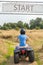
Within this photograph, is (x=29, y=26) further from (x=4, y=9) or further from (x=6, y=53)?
(x=6, y=53)

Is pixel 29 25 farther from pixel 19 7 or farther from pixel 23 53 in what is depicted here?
pixel 23 53

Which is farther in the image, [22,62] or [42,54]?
[42,54]

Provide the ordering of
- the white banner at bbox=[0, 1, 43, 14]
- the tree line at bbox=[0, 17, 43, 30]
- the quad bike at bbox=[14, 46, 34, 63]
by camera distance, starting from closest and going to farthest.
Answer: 1. the quad bike at bbox=[14, 46, 34, 63]
2. the tree line at bbox=[0, 17, 43, 30]
3. the white banner at bbox=[0, 1, 43, 14]

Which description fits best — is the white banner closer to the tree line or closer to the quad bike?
the tree line

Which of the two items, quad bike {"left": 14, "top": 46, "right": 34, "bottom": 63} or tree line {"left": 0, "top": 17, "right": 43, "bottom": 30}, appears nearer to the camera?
quad bike {"left": 14, "top": 46, "right": 34, "bottom": 63}

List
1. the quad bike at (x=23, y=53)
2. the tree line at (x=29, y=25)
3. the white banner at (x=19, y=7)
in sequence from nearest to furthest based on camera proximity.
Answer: the quad bike at (x=23, y=53), the tree line at (x=29, y=25), the white banner at (x=19, y=7)

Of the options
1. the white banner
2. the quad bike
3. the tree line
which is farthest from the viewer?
the white banner

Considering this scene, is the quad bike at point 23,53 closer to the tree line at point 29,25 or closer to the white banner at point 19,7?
the tree line at point 29,25

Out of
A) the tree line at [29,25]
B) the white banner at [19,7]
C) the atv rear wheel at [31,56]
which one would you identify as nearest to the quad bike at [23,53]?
the atv rear wheel at [31,56]

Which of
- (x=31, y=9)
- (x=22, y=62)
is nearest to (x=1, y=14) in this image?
(x=31, y=9)

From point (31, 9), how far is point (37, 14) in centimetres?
103

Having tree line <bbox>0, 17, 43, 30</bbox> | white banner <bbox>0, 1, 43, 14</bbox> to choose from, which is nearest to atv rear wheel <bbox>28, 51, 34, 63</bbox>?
tree line <bbox>0, 17, 43, 30</bbox>

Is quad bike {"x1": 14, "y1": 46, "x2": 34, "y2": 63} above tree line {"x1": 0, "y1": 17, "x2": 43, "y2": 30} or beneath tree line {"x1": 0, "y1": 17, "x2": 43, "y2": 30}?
above

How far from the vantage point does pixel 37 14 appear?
27016 mm
